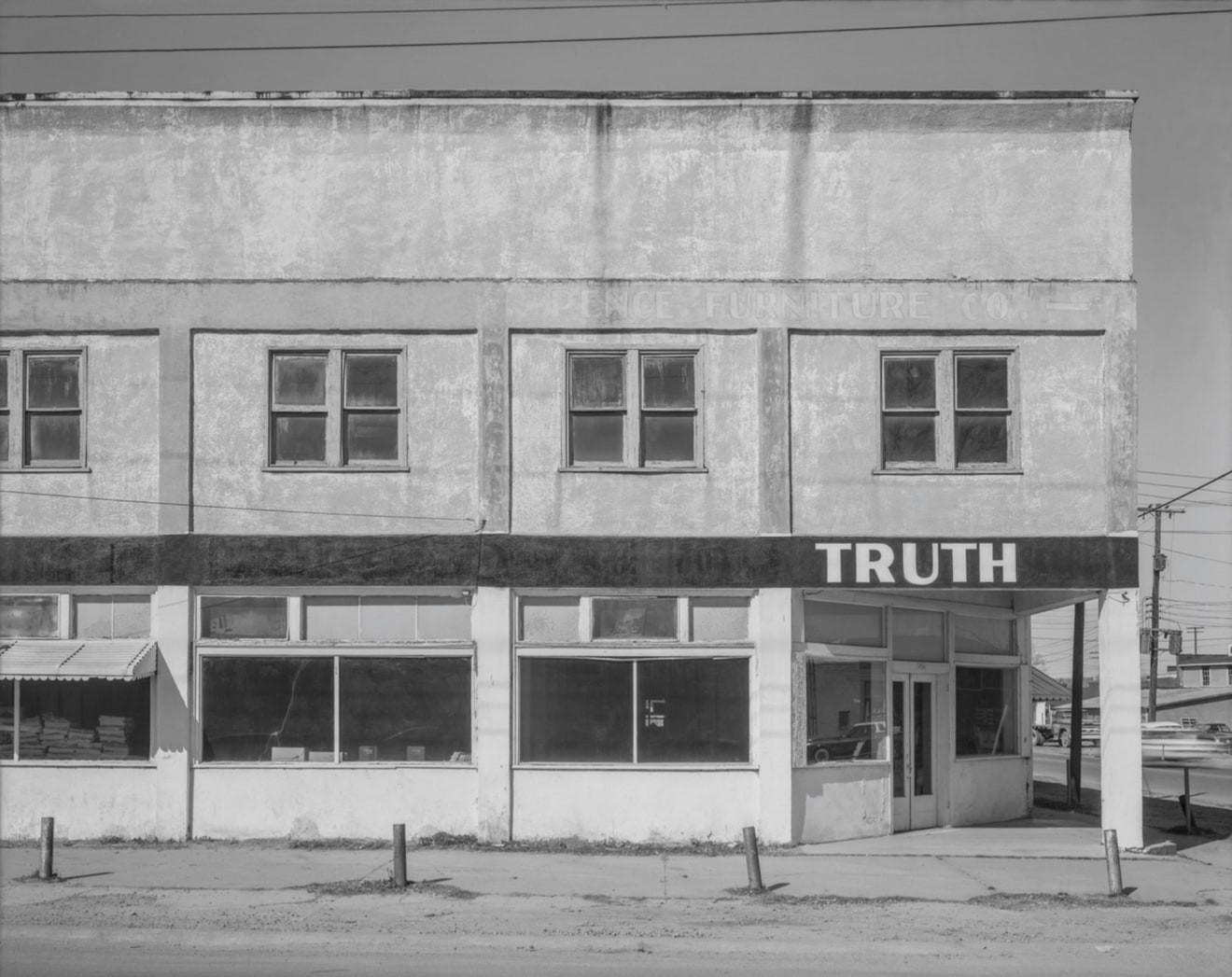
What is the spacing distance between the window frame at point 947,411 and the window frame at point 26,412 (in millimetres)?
9996

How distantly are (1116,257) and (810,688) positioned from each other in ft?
21.7

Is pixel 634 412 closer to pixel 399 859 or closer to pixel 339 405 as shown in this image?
pixel 339 405

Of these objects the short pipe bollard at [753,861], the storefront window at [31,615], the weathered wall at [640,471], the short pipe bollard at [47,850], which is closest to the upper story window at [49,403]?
the storefront window at [31,615]

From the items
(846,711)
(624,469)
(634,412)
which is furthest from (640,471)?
(846,711)

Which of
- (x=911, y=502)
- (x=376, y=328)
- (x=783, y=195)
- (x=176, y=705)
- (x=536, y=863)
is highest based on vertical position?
(x=783, y=195)

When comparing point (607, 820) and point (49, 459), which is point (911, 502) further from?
point (49, 459)

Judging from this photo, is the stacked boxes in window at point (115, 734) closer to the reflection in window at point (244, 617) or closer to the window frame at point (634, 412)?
the reflection in window at point (244, 617)

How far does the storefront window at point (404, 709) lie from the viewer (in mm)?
18031

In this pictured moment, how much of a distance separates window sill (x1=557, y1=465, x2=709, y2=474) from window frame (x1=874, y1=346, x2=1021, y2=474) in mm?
2263

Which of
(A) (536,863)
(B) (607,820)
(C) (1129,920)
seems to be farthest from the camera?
(B) (607,820)

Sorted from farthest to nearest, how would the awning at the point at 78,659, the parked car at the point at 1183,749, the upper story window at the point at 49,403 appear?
the parked car at the point at 1183,749 < the upper story window at the point at 49,403 < the awning at the point at 78,659

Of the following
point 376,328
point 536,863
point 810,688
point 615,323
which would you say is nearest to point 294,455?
point 376,328

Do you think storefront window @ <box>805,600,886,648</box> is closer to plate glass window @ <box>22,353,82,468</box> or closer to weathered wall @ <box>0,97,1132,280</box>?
weathered wall @ <box>0,97,1132,280</box>

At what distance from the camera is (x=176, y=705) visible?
707 inches
